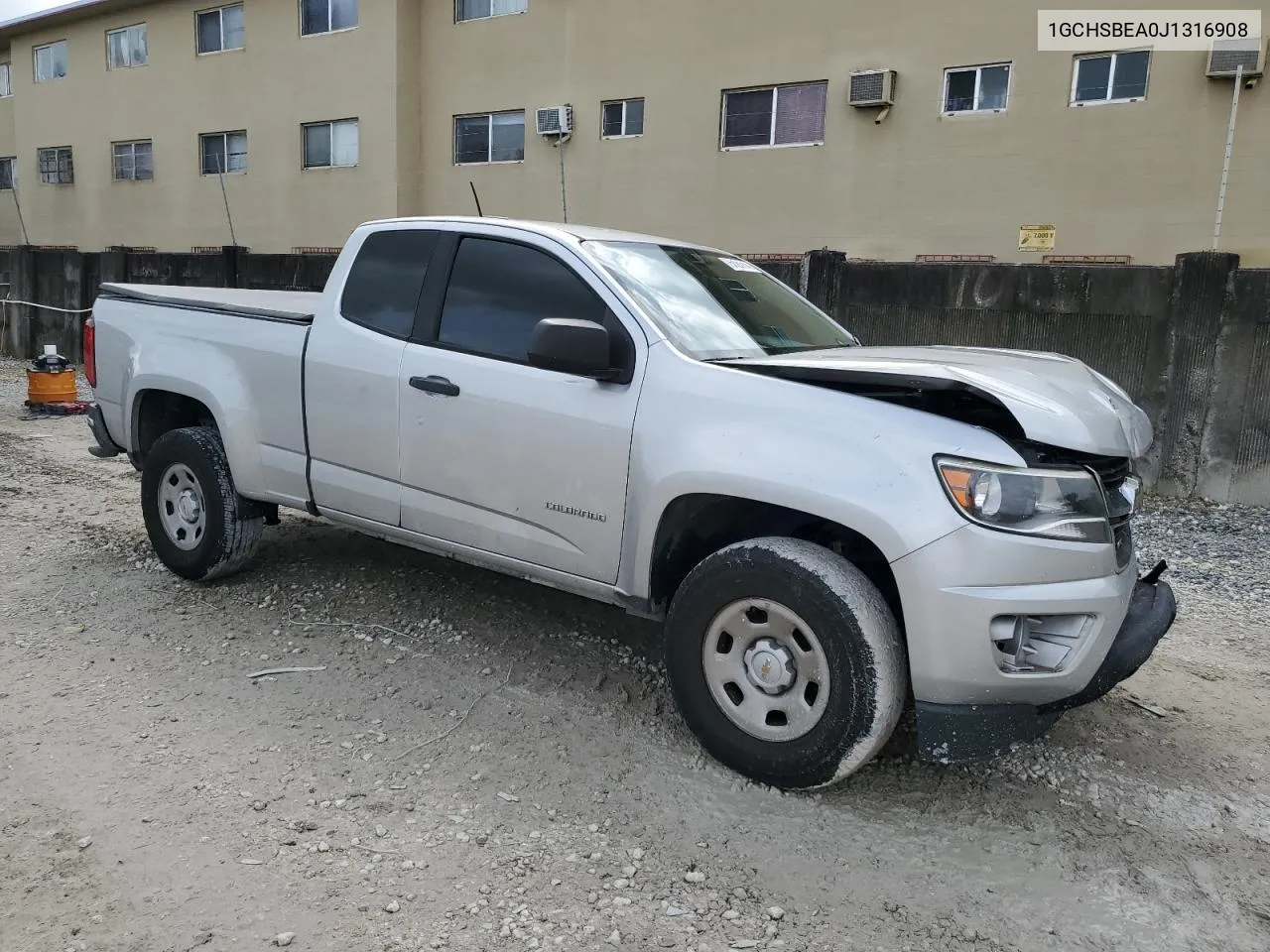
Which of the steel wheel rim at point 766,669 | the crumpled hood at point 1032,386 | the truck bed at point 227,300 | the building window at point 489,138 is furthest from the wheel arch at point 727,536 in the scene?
the building window at point 489,138

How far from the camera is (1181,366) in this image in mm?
7480

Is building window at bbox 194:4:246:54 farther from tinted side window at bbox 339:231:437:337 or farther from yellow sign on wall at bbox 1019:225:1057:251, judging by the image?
tinted side window at bbox 339:231:437:337

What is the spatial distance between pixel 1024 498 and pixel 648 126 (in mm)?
14140

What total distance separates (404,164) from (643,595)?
1695cm

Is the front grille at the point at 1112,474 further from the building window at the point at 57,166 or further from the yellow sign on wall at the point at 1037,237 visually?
the building window at the point at 57,166

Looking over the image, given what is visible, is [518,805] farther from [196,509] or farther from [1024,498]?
[196,509]

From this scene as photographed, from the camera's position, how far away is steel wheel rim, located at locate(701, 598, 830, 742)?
119 inches

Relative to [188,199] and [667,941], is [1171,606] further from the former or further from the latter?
[188,199]

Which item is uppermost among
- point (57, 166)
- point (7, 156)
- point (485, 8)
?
point (485, 8)

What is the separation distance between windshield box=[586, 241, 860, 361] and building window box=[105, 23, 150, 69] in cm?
2301

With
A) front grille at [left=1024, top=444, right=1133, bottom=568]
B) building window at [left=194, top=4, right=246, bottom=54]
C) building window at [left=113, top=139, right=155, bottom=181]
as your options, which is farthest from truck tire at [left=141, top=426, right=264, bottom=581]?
building window at [left=113, top=139, right=155, bottom=181]

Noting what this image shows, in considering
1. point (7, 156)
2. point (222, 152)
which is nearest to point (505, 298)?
point (222, 152)

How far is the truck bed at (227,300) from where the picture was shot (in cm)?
461

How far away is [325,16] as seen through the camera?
1897cm
